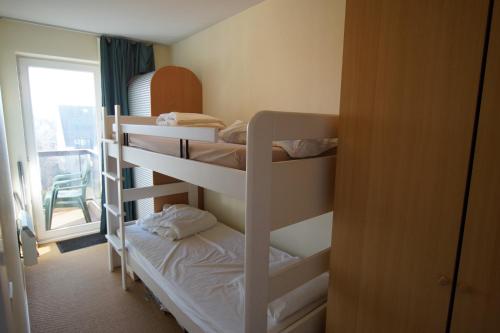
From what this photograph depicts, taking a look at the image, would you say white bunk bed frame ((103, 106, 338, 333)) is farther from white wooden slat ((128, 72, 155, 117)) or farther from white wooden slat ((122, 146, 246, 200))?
white wooden slat ((128, 72, 155, 117))

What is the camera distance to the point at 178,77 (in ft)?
10.0

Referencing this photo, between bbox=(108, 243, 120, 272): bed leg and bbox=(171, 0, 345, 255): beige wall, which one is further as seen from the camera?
bbox=(108, 243, 120, 272): bed leg

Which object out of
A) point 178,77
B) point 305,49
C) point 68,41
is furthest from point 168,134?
point 68,41

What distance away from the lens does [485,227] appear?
80cm

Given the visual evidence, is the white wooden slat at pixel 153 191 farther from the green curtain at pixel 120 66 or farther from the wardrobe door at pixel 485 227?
the wardrobe door at pixel 485 227

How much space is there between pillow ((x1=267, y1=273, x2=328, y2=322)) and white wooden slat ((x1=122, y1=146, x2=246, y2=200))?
61 centimetres

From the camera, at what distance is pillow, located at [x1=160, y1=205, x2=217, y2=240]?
97.8 inches

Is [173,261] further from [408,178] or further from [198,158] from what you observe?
[408,178]

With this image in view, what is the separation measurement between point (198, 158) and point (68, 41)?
286 centimetres

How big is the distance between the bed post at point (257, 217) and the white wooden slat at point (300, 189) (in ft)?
0.18

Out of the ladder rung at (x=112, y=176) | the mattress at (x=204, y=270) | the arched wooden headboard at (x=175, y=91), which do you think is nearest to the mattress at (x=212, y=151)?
the ladder rung at (x=112, y=176)

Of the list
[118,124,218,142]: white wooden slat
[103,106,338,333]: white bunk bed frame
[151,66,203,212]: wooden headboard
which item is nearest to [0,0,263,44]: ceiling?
[151,66,203,212]: wooden headboard

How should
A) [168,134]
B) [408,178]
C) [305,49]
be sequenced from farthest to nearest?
[305,49] < [168,134] < [408,178]

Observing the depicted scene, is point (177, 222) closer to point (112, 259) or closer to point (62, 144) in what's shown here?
point (112, 259)
